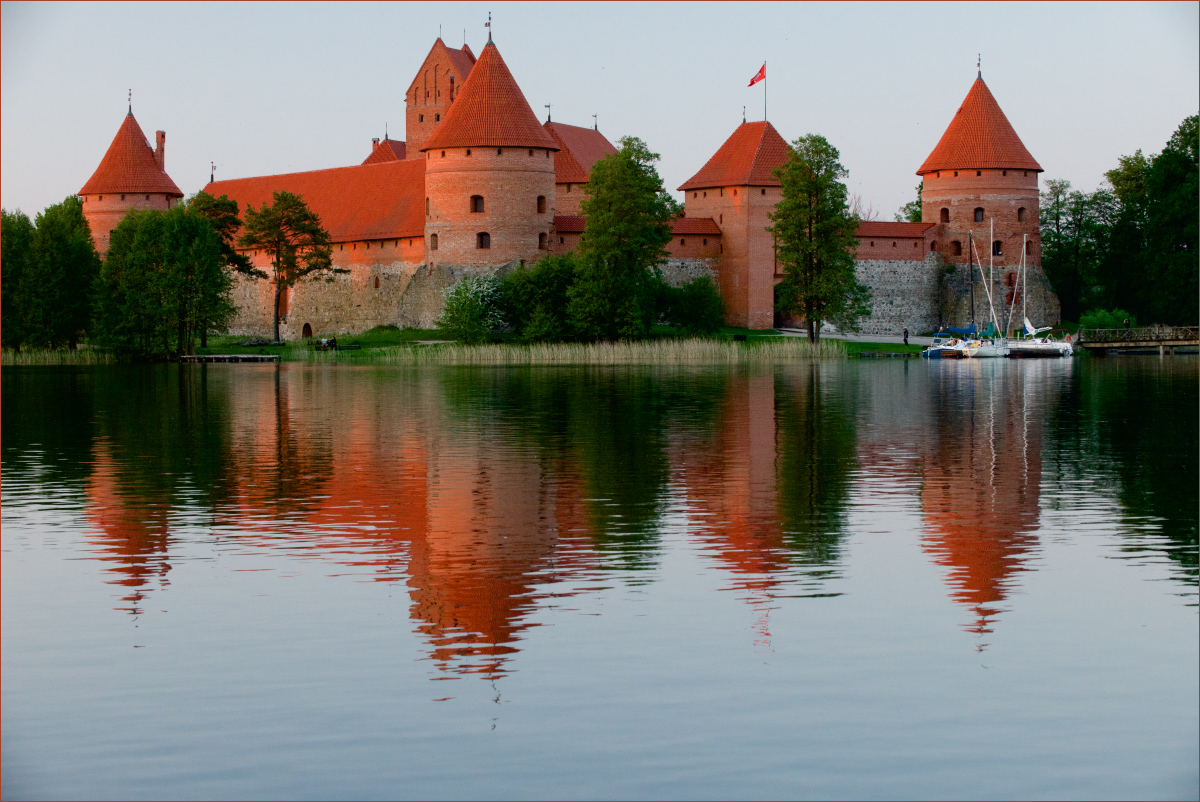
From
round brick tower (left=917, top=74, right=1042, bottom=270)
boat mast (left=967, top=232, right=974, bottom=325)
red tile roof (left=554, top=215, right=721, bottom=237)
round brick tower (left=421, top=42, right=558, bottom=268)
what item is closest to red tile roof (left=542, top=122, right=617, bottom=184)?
red tile roof (left=554, top=215, right=721, bottom=237)

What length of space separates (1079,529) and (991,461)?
425 centimetres

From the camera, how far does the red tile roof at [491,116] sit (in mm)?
49031

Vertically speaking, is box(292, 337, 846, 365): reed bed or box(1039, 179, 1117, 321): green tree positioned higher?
box(1039, 179, 1117, 321): green tree

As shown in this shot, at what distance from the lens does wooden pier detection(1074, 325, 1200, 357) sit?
47.5 meters

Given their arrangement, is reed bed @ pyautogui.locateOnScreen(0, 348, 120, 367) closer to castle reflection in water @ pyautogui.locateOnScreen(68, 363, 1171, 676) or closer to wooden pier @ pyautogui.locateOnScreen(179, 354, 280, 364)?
wooden pier @ pyautogui.locateOnScreen(179, 354, 280, 364)

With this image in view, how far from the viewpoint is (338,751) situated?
5.08 m

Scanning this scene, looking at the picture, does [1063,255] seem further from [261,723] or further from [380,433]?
[261,723]

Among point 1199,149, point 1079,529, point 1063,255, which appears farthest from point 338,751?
point 1063,255

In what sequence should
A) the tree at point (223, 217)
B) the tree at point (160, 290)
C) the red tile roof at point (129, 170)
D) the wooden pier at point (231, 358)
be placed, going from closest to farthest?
the tree at point (160, 290)
the wooden pier at point (231, 358)
the tree at point (223, 217)
the red tile roof at point (129, 170)

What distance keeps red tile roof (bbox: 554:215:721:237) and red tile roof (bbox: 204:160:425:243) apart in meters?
5.13

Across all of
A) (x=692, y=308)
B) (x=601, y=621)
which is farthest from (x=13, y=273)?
(x=601, y=621)

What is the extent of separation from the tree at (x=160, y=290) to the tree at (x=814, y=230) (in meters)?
16.9

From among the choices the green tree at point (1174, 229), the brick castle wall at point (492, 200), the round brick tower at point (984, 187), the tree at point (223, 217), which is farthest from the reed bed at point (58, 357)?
the green tree at point (1174, 229)

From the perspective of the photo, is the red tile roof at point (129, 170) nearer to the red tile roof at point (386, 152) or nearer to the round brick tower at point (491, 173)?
the red tile roof at point (386, 152)
